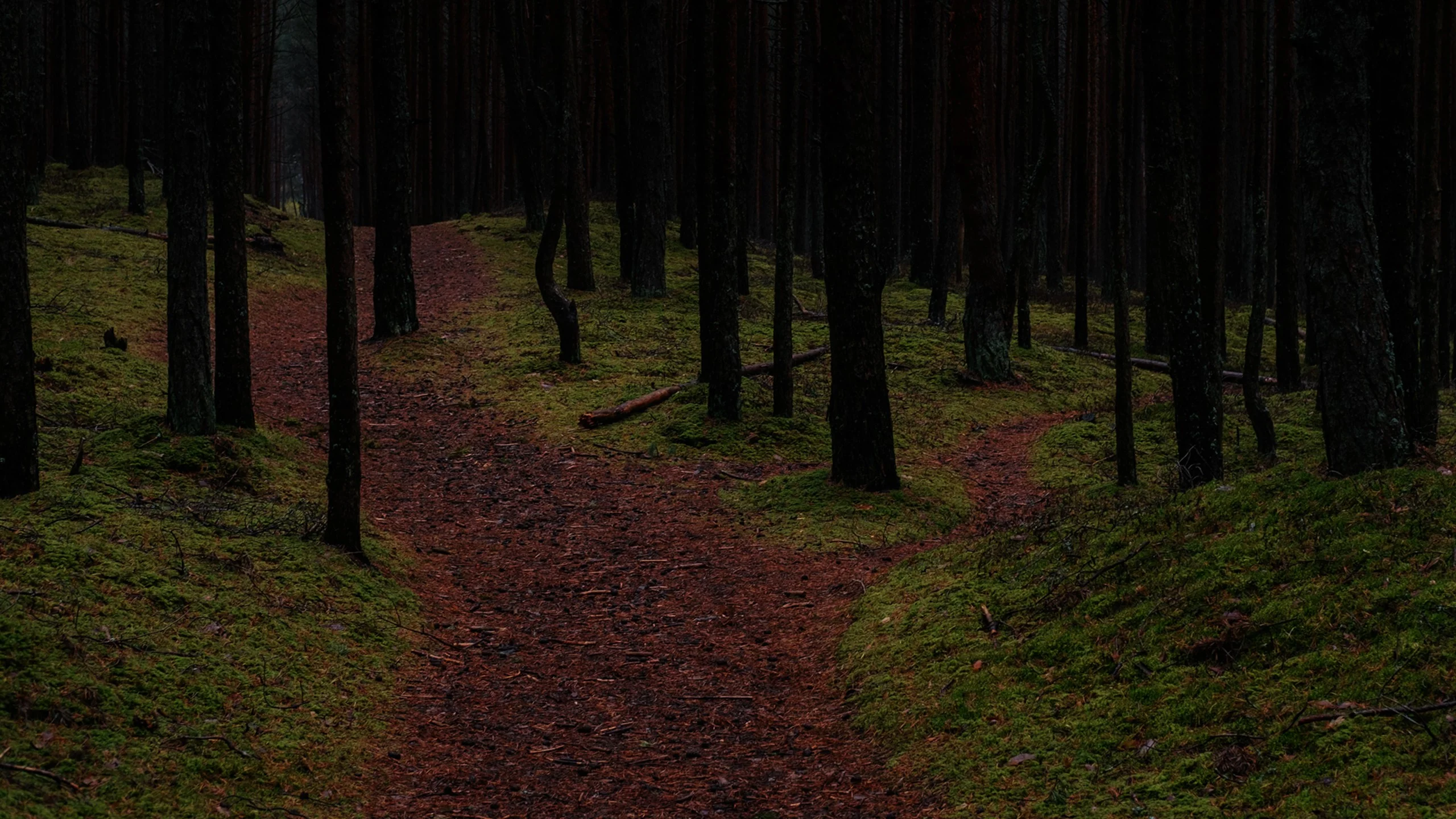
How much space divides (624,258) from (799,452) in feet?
36.9

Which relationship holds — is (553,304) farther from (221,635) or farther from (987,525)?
(221,635)

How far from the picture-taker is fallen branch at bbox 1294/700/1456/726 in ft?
14.1

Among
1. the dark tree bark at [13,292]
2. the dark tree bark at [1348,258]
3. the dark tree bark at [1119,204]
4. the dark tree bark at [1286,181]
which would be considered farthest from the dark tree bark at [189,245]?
the dark tree bark at [1286,181]

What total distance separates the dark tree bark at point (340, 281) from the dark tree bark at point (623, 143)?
1316 cm

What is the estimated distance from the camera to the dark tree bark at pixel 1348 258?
6.30 metres

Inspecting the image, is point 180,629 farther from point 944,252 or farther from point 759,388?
point 944,252

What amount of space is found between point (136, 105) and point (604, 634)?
22.5 meters

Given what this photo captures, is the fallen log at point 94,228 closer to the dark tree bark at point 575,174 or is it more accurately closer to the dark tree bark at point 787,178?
the dark tree bark at point 575,174

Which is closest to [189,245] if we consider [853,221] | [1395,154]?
[853,221]

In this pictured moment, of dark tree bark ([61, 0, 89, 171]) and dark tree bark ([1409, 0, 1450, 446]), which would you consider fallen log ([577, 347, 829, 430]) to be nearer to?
dark tree bark ([1409, 0, 1450, 446])

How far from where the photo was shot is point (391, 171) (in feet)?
58.3

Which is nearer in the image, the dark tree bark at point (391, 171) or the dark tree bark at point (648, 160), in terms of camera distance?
the dark tree bark at point (391, 171)

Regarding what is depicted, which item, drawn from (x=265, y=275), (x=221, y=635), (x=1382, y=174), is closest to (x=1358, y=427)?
(x=1382, y=174)

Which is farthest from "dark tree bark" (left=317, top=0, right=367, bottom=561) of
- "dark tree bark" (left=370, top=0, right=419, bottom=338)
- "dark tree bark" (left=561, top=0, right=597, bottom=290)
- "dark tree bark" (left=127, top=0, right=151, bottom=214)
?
"dark tree bark" (left=127, top=0, right=151, bottom=214)
